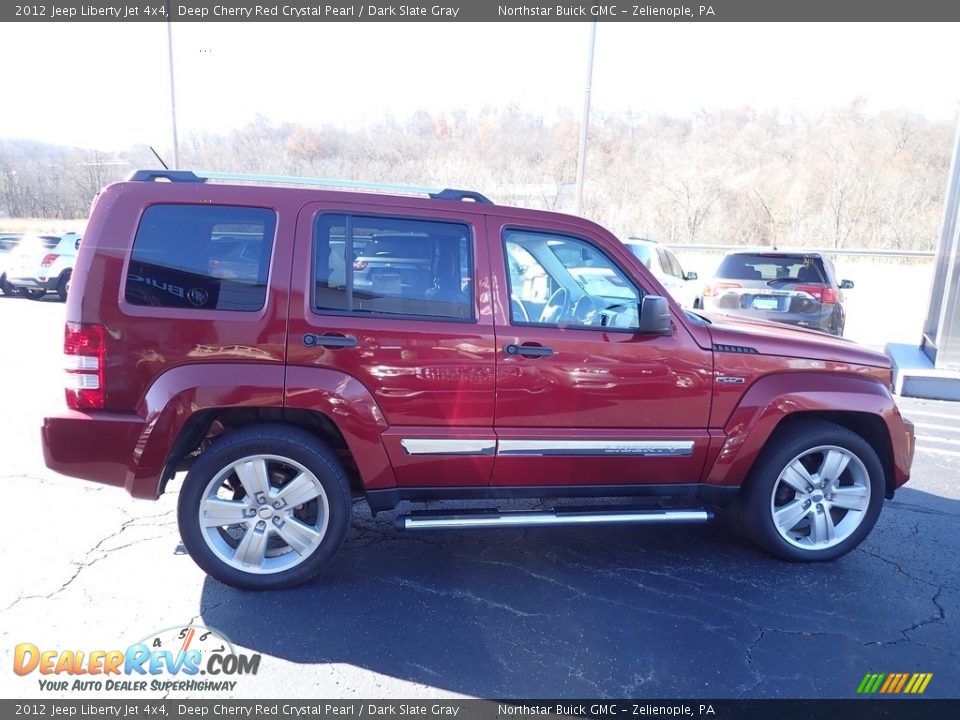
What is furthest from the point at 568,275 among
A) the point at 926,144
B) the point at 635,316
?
the point at 926,144

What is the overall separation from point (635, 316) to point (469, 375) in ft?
3.31

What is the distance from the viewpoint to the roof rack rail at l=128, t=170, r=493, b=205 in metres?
3.41

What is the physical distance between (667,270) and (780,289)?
2.27 metres

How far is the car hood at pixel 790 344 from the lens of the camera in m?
3.72

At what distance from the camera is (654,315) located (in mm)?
3441

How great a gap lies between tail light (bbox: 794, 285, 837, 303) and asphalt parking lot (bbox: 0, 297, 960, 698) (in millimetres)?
5215

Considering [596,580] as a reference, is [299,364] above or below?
above

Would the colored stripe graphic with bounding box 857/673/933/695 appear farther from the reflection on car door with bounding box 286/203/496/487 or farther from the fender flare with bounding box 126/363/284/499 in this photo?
the fender flare with bounding box 126/363/284/499

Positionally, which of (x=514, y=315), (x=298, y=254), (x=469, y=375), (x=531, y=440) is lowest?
(x=531, y=440)

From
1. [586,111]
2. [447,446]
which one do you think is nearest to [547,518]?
[447,446]

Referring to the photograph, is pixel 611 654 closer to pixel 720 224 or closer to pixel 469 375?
pixel 469 375

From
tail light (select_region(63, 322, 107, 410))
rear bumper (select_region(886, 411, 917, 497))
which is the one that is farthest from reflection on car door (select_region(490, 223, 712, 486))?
tail light (select_region(63, 322, 107, 410))

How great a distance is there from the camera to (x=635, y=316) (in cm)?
364

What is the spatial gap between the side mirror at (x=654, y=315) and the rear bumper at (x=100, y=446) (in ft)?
8.49
